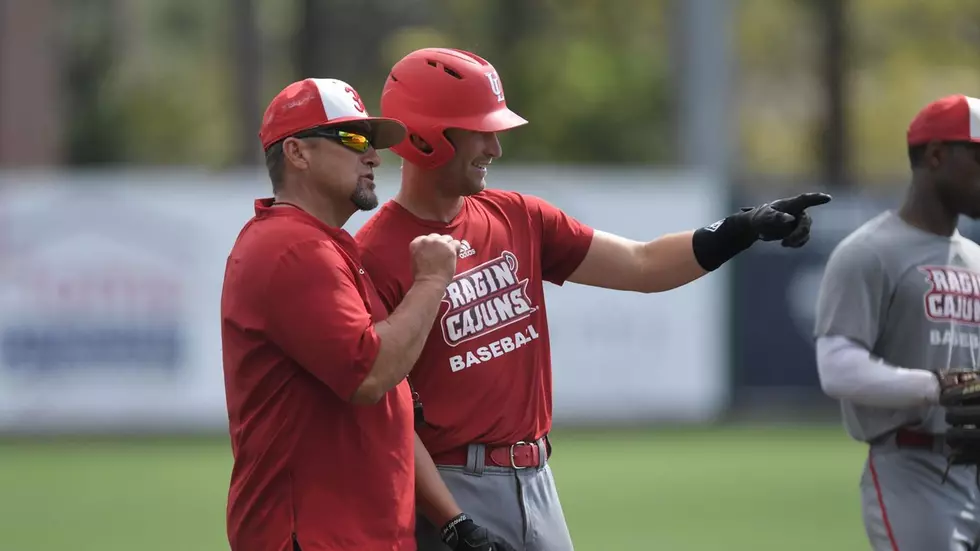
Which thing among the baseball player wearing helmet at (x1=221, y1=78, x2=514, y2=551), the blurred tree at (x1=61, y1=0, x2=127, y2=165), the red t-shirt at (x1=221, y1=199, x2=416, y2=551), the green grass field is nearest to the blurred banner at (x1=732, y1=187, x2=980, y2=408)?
the green grass field

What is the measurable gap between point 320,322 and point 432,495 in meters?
0.89

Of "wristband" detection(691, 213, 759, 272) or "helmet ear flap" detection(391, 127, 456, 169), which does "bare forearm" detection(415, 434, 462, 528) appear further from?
"wristband" detection(691, 213, 759, 272)

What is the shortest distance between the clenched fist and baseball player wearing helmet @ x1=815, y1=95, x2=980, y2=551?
5.86 ft

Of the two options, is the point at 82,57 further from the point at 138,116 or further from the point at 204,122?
the point at 204,122

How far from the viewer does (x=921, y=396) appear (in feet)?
18.5

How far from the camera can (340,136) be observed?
4.78 m

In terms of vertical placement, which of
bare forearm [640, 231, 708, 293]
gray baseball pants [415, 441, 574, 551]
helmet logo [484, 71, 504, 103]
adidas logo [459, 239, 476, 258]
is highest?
helmet logo [484, 71, 504, 103]

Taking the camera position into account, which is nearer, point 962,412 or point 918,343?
point 962,412

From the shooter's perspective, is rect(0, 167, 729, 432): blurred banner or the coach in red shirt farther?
rect(0, 167, 729, 432): blurred banner

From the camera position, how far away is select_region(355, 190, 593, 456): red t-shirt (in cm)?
529

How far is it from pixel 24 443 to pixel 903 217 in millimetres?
11426

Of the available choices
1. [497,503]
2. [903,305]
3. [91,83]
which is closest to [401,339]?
[497,503]

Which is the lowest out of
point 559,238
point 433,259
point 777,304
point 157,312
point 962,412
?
point 777,304

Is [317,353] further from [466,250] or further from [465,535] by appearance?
[466,250]
